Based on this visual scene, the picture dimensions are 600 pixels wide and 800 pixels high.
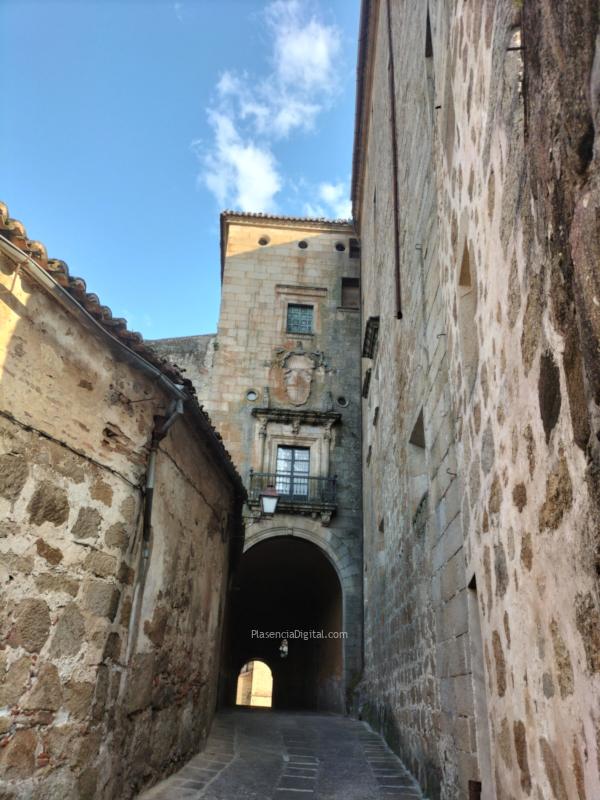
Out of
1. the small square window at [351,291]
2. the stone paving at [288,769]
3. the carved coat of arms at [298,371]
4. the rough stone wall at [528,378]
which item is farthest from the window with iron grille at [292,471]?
the rough stone wall at [528,378]

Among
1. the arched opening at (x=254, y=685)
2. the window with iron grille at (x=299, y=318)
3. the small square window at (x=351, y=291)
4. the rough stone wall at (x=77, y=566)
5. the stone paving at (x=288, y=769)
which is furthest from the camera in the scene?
the arched opening at (x=254, y=685)

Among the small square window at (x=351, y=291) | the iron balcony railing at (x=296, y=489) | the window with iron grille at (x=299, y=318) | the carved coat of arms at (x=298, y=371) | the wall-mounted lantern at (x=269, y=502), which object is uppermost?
the small square window at (x=351, y=291)

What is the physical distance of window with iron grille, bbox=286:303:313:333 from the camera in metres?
16.0

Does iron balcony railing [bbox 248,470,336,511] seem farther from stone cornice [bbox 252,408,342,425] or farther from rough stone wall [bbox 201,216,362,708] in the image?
stone cornice [bbox 252,408,342,425]

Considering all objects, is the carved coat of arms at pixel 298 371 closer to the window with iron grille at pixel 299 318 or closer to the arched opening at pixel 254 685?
the window with iron grille at pixel 299 318

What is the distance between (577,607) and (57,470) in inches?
114

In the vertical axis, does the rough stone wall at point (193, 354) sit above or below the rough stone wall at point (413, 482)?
above

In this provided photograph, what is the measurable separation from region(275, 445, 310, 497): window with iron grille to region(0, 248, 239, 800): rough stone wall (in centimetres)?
928

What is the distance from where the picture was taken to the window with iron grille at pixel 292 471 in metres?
14.1

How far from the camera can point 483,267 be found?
296 cm

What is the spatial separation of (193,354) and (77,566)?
12133 mm

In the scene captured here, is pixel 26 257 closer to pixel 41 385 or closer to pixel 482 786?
pixel 41 385

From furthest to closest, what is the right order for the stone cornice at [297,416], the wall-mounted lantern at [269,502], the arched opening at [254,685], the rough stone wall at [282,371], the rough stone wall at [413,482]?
the arched opening at [254,685], the stone cornice at [297,416], the rough stone wall at [282,371], the wall-mounted lantern at [269,502], the rough stone wall at [413,482]

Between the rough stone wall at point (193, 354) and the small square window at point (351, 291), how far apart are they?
3.83 meters
